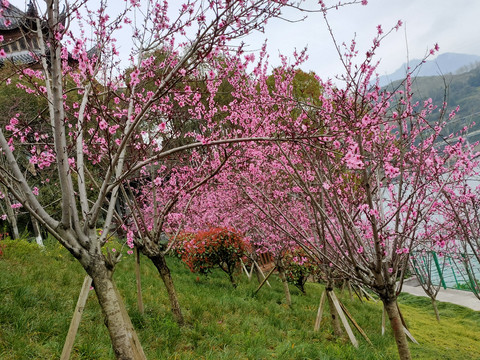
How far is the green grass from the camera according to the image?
13.0 feet

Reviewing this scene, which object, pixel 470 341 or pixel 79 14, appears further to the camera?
pixel 470 341

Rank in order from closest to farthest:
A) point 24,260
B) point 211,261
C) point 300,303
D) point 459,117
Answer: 1. point 459,117
2. point 24,260
3. point 300,303
4. point 211,261

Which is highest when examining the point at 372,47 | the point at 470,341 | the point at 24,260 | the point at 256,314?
the point at 372,47

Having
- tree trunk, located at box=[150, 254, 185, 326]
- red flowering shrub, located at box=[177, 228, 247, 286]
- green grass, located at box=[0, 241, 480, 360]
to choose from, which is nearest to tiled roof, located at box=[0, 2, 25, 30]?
green grass, located at box=[0, 241, 480, 360]

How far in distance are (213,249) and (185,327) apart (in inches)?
164

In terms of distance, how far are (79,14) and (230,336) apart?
5400 millimetres

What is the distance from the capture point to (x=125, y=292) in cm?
614

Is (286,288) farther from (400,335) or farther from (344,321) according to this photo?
(400,335)

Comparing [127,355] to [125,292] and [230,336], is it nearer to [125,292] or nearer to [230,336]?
[230,336]

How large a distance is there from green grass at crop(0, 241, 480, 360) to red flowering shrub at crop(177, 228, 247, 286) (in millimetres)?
628

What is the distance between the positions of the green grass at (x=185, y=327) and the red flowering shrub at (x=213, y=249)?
628mm

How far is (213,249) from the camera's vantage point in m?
9.15

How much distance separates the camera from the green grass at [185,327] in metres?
3.95

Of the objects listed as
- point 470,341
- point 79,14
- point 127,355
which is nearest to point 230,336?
point 127,355
